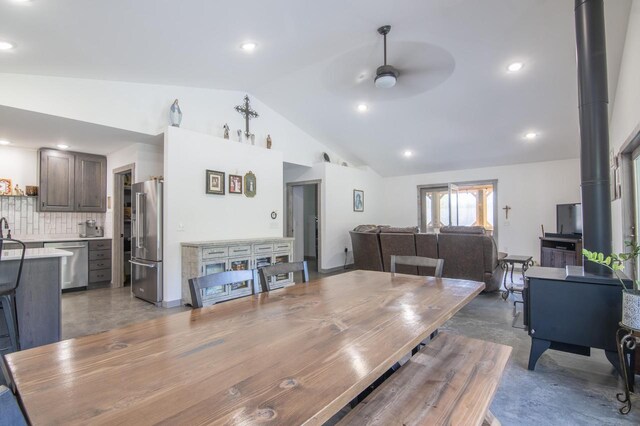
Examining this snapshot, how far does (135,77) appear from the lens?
161 inches

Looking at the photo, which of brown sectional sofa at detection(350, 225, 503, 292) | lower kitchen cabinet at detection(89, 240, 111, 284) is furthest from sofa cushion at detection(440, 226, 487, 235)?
lower kitchen cabinet at detection(89, 240, 111, 284)

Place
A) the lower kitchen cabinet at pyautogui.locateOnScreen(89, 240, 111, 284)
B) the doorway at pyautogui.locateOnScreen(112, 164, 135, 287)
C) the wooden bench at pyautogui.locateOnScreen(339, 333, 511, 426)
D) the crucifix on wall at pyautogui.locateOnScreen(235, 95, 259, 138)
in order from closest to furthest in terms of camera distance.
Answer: the wooden bench at pyautogui.locateOnScreen(339, 333, 511, 426) < the lower kitchen cabinet at pyautogui.locateOnScreen(89, 240, 111, 284) < the doorway at pyautogui.locateOnScreen(112, 164, 135, 287) < the crucifix on wall at pyautogui.locateOnScreen(235, 95, 259, 138)

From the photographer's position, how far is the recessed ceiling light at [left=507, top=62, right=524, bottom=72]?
4200 millimetres

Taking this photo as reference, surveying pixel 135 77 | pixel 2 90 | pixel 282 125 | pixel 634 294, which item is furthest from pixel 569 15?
pixel 2 90

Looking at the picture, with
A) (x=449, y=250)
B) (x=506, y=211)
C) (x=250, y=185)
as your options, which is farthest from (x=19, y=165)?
(x=506, y=211)

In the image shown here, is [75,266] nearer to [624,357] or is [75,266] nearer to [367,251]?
[367,251]

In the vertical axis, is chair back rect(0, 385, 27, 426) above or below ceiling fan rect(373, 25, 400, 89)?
below

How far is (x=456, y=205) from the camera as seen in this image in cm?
770

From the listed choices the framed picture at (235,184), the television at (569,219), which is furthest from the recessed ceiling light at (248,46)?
the television at (569,219)

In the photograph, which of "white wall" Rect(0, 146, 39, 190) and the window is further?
the window

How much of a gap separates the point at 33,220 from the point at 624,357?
7376 millimetres

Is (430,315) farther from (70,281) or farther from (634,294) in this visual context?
(70,281)

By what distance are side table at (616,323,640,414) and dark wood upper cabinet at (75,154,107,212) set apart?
687cm

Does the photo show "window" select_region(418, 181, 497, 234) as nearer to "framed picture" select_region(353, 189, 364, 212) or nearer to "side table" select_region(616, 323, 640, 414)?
"framed picture" select_region(353, 189, 364, 212)
